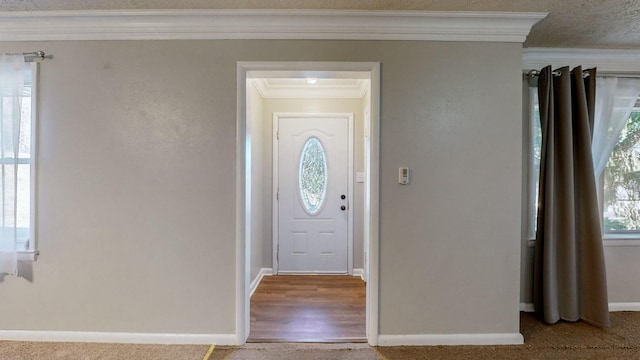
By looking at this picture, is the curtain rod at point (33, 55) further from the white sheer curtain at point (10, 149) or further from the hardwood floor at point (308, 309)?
the hardwood floor at point (308, 309)

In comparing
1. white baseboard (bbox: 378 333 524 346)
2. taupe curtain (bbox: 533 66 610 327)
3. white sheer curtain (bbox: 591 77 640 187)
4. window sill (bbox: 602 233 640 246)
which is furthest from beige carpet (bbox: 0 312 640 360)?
white sheer curtain (bbox: 591 77 640 187)

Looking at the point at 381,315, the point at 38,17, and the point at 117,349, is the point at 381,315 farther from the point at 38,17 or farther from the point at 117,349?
the point at 38,17

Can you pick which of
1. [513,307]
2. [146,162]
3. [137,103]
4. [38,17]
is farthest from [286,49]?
[513,307]

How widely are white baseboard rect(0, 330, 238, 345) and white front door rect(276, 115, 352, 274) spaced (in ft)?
5.41

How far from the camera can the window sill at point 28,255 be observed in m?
2.22

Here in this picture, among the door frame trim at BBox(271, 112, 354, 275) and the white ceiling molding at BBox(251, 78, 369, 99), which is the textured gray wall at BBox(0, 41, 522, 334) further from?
the door frame trim at BBox(271, 112, 354, 275)

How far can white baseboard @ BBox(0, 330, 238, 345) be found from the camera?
2217 mm

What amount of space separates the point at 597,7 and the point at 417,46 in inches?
46.3

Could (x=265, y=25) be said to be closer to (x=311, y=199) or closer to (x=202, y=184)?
(x=202, y=184)

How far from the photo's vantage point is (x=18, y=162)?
2178mm

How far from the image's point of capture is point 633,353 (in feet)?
7.07

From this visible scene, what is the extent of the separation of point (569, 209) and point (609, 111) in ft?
3.36

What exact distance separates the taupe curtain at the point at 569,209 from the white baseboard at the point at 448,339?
57cm

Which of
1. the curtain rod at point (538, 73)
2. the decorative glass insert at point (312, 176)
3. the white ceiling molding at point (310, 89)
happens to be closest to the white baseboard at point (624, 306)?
the curtain rod at point (538, 73)
